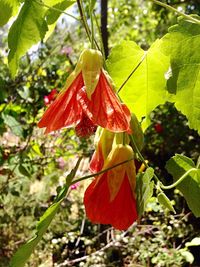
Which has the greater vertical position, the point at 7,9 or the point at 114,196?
the point at 7,9

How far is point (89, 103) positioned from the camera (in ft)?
1.29

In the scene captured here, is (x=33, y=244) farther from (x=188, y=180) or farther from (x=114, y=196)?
(x=188, y=180)

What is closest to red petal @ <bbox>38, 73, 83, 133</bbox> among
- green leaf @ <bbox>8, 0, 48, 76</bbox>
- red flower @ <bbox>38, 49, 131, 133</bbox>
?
red flower @ <bbox>38, 49, 131, 133</bbox>

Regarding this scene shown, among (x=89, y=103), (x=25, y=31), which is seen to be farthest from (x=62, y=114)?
(x=25, y=31)

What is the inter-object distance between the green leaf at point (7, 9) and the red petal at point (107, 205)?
21 cm

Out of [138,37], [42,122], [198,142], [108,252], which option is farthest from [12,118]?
[138,37]

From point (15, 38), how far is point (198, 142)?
2.78 m

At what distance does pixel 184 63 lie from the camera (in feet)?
1.59

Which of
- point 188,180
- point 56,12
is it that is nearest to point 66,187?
point 188,180

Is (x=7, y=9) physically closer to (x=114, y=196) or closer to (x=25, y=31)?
(x=25, y=31)

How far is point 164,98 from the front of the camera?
52 centimetres

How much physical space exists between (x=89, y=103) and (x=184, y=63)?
14cm

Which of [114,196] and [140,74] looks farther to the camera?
[140,74]

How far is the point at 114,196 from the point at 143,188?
1.1 inches
